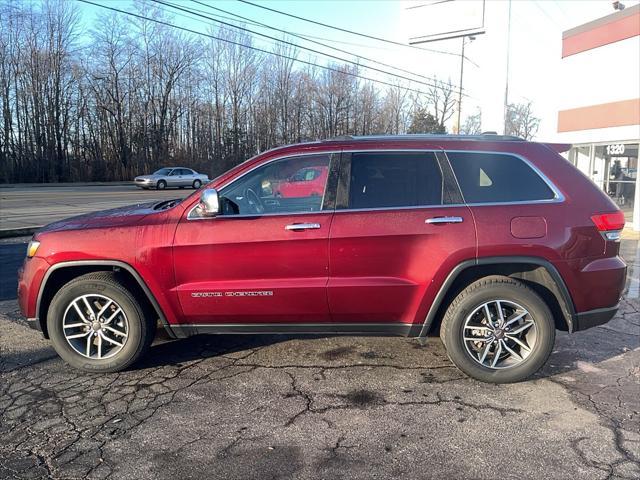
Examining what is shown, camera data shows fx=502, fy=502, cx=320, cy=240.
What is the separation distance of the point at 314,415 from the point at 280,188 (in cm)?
183

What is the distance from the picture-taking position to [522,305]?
3.89 metres

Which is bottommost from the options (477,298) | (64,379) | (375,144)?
(64,379)

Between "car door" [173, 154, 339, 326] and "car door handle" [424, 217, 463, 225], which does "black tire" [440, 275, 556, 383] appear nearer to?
"car door handle" [424, 217, 463, 225]

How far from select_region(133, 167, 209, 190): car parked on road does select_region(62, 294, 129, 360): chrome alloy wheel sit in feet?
99.8

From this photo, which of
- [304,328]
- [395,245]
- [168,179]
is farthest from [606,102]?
[168,179]

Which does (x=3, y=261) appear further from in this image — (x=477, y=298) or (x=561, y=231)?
(x=561, y=231)

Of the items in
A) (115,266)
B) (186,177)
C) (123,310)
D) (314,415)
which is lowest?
(314,415)

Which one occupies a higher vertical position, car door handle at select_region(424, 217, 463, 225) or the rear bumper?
car door handle at select_region(424, 217, 463, 225)

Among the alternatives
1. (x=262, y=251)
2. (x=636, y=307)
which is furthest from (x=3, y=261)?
(x=636, y=307)

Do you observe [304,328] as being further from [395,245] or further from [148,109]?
[148,109]

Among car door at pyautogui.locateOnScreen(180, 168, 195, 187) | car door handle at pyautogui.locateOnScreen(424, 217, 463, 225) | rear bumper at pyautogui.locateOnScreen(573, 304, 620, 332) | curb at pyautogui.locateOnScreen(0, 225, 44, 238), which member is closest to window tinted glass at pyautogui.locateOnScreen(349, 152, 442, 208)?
car door handle at pyautogui.locateOnScreen(424, 217, 463, 225)

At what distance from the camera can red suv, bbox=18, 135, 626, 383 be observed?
387 cm

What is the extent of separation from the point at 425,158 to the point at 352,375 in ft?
6.14

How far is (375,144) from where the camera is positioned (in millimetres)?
4129
